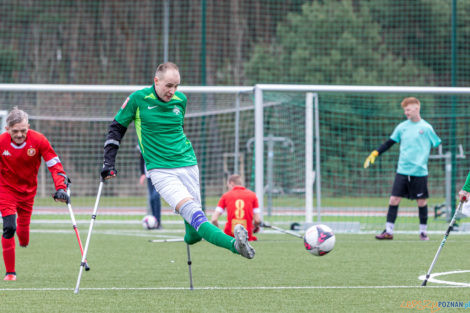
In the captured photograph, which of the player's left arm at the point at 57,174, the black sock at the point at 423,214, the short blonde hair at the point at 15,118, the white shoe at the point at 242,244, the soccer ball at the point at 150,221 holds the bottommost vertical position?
the soccer ball at the point at 150,221

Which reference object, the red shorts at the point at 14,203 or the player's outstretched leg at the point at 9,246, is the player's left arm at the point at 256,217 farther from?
the player's outstretched leg at the point at 9,246

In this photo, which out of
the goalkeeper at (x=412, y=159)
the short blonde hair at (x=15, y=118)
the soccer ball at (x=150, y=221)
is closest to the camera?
the short blonde hair at (x=15, y=118)

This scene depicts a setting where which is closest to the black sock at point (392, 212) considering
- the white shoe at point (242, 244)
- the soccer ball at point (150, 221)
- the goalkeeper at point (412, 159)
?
the goalkeeper at point (412, 159)

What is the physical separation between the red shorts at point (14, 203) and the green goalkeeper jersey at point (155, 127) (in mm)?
1756

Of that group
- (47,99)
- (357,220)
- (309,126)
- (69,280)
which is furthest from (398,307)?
(47,99)

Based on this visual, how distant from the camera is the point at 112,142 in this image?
665cm

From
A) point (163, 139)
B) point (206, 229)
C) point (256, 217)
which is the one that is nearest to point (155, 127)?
point (163, 139)

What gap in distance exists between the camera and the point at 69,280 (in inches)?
291

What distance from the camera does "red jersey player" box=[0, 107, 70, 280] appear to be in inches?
293

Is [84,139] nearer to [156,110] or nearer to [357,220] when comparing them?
[357,220]

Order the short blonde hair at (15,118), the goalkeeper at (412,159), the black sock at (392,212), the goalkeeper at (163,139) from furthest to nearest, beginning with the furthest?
the black sock at (392,212)
the goalkeeper at (412,159)
the short blonde hair at (15,118)
the goalkeeper at (163,139)

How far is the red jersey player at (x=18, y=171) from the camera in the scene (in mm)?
7453

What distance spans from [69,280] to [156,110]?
201 centimetres

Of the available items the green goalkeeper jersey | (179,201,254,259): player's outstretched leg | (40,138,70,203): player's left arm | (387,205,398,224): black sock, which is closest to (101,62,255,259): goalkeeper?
the green goalkeeper jersey
